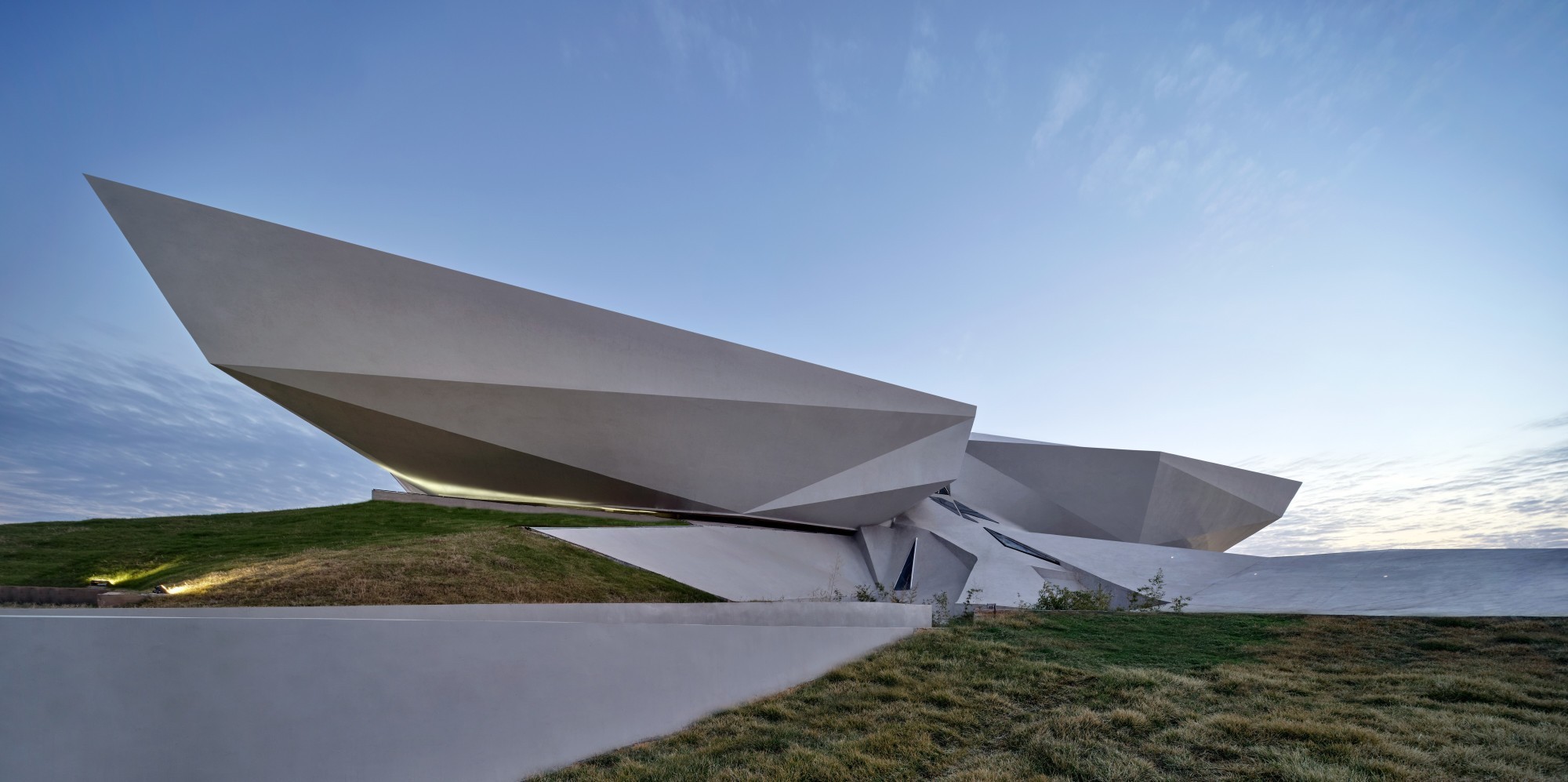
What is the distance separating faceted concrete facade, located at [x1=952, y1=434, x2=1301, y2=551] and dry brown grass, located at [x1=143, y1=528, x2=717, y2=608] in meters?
17.0

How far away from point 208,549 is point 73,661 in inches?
309

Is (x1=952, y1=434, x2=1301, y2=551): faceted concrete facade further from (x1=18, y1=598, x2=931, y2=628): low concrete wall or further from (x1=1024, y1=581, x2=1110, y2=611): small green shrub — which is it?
(x1=18, y1=598, x2=931, y2=628): low concrete wall

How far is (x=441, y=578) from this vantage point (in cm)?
921

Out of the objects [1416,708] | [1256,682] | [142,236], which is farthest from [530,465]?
[1416,708]

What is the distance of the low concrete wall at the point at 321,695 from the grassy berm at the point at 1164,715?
470 millimetres

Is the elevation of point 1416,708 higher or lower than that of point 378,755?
higher

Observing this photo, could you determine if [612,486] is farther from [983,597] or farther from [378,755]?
[378,755]

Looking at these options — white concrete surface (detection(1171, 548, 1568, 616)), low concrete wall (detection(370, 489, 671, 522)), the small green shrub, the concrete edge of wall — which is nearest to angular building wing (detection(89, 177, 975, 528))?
low concrete wall (detection(370, 489, 671, 522))

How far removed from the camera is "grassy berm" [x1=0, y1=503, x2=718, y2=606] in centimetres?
820

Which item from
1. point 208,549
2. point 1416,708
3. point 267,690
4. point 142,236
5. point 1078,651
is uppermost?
point 142,236

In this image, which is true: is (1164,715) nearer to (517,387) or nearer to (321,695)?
(321,695)

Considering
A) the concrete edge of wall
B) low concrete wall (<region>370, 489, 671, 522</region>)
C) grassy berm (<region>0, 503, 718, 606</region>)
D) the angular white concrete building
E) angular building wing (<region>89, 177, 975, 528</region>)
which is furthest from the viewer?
low concrete wall (<region>370, 489, 671, 522</region>)

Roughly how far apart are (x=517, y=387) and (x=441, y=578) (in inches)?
198

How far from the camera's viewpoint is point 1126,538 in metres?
23.5
